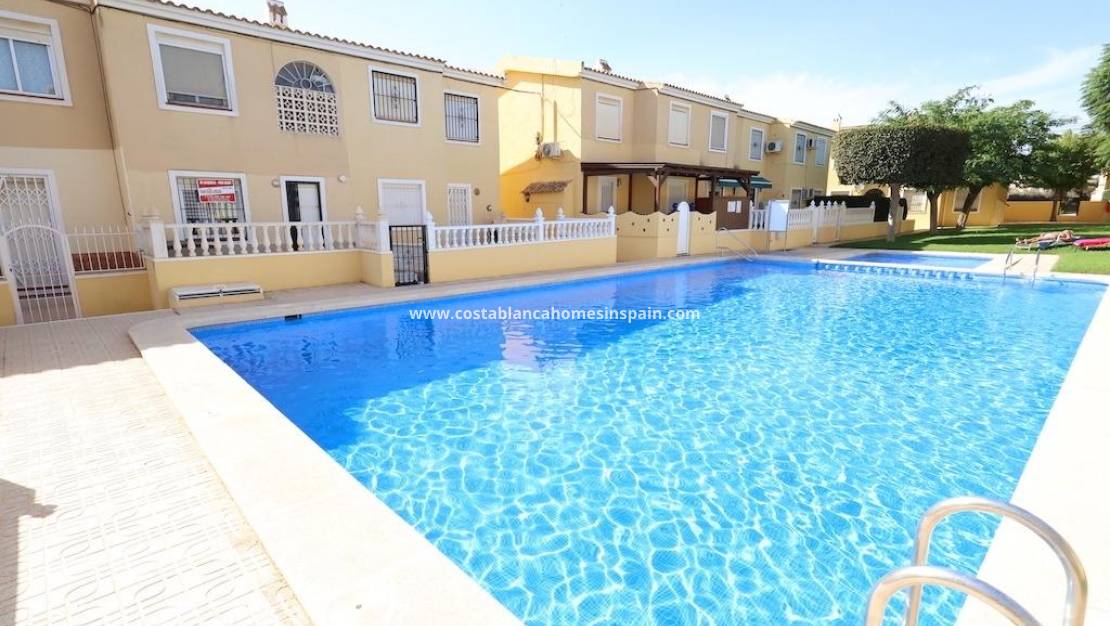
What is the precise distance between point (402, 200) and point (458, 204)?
84.7 inches

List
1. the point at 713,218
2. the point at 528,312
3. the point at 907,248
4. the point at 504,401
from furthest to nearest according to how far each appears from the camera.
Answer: the point at 907,248 → the point at 713,218 → the point at 528,312 → the point at 504,401

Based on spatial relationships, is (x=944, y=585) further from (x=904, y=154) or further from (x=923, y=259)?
(x=904, y=154)

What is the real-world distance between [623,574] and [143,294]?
12059mm

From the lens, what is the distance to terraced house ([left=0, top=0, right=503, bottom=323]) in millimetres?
11062

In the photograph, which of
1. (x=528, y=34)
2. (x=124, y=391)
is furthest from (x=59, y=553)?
(x=528, y=34)

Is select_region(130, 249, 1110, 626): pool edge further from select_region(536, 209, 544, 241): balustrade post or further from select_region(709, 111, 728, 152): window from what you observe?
select_region(709, 111, 728, 152): window

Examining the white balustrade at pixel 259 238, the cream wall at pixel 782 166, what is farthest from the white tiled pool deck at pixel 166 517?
the cream wall at pixel 782 166

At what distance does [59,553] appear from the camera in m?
3.18

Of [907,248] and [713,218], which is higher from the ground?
[713,218]

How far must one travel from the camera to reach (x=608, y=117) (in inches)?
827

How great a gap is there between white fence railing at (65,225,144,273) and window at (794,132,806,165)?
30865 millimetres

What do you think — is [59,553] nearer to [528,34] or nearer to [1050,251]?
[528,34]

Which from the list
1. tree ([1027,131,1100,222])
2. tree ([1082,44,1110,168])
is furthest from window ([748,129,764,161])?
tree ([1027,131,1100,222])

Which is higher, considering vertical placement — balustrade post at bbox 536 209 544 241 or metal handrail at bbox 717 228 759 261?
balustrade post at bbox 536 209 544 241
